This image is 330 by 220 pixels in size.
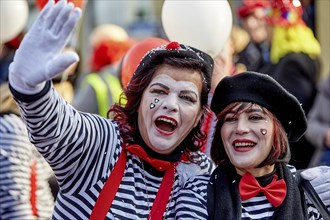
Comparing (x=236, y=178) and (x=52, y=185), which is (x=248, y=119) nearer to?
(x=236, y=178)

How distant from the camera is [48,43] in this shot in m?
2.77

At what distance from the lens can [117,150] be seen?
10.9 ft

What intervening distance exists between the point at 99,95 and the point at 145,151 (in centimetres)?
207

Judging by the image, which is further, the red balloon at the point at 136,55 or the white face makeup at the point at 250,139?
the red balloon at the point at 136,55

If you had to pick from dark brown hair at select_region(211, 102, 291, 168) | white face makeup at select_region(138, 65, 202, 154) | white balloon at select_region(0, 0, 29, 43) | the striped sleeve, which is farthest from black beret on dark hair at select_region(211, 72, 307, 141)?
white balloon at select_region(0, 0, 29, 43)

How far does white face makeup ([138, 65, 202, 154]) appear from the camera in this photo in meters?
3.34

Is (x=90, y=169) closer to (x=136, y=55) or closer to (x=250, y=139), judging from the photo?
(x=250, y=139)

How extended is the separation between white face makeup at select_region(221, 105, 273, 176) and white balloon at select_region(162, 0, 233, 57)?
0.77m

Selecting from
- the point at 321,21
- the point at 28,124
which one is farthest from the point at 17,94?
the point at 321,21

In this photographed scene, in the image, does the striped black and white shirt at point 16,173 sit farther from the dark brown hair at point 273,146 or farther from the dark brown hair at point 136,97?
the dark brown hair at point 273,146

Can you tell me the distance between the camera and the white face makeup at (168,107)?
3.34m

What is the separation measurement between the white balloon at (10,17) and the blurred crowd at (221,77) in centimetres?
31

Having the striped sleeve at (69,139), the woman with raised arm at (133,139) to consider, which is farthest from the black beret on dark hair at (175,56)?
the striped sleeve at (69,139)

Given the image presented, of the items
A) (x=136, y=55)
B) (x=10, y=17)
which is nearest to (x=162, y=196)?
(x=136, y=55)
